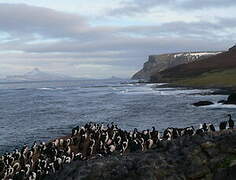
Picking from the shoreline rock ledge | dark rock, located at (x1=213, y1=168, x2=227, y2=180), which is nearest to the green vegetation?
the shoreline rock ledge

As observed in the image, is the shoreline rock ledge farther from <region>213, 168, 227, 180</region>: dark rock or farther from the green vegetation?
the green vegetation

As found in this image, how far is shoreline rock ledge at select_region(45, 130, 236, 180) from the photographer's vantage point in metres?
13.3

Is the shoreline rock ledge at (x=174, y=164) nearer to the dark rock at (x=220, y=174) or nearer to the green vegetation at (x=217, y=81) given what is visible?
the dark rock at (x=220, y=174)

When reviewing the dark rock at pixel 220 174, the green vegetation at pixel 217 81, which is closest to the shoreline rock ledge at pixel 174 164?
A: the dark rock at pixel 220 174

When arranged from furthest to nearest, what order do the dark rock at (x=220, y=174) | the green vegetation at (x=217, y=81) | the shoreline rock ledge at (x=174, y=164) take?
the green vegetation at (x=217, y=81)
the shoreline rock ledge at (x=174, y=164)
the dark rock at (x=220, y=174)

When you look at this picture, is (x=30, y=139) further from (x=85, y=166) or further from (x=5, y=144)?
(x=85, y=166)

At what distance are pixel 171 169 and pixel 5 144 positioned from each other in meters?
Result: 39.4

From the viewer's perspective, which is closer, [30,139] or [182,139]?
[182,139]

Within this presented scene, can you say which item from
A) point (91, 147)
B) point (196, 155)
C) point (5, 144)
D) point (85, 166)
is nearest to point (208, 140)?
point (196, 155)

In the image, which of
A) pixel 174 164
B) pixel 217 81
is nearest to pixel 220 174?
pixel 174 164

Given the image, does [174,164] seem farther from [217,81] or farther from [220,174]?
[217,81]

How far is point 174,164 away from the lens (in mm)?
13648

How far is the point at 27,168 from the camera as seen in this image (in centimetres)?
3108

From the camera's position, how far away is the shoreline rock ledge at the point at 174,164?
1334 centimetres
